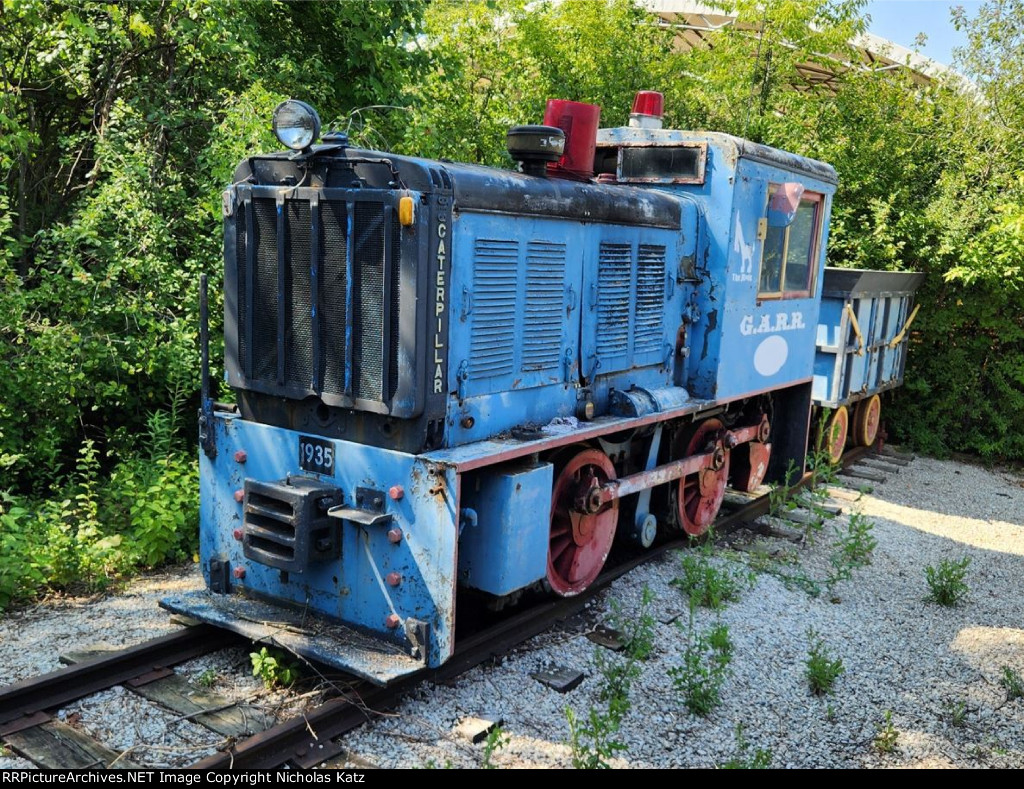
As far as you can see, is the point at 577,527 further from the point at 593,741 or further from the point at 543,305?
the point at 593,741

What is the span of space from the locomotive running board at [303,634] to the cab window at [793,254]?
4672mm

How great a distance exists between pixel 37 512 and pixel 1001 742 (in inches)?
264

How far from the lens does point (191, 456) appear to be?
7.77 meters

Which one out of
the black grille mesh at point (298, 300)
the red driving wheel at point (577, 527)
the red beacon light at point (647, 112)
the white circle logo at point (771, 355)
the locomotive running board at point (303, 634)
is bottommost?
the locomotive running board at point (303, 634)

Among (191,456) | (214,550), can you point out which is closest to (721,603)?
(214,550)

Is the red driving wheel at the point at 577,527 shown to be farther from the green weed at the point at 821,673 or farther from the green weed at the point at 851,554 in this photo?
the green weed at the point at 851,554

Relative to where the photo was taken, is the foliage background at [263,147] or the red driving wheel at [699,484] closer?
the foliage background at [263,147]

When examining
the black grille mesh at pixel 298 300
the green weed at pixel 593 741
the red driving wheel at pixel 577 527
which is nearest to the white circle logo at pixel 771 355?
the red driving wheel at pixel 577 527

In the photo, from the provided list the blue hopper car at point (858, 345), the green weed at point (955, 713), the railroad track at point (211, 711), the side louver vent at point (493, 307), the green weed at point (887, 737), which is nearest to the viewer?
the railroad track at point (211, 711)

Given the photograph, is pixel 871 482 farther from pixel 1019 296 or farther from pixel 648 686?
pixel 648 686

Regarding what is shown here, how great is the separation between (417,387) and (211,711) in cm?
191

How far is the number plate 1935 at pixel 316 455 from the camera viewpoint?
475 centimetres

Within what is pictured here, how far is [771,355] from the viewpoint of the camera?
25.6ft

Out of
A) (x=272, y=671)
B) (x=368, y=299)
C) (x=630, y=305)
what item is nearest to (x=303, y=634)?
(x=272, y=671)
